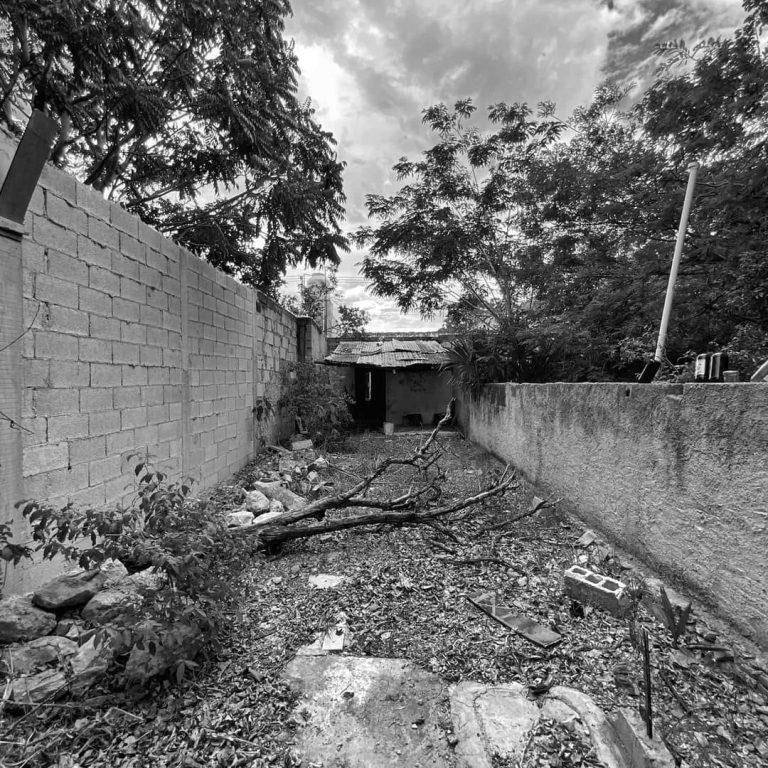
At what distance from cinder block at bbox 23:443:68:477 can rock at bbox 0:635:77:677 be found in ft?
2.73

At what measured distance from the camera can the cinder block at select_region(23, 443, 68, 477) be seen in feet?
6.76

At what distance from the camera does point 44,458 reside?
2.15 meters

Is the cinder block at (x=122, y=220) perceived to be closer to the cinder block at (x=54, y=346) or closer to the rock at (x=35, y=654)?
the cinder block at (x=54, y=346)

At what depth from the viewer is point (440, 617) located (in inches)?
83.6

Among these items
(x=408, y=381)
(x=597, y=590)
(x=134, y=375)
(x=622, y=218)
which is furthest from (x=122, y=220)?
(x=408, y=381)

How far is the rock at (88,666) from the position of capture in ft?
5.08

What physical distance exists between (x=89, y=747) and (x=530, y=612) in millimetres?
2032

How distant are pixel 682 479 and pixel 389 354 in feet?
26.2

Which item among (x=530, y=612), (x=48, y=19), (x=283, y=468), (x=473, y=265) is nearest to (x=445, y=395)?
(x=473, y=265)

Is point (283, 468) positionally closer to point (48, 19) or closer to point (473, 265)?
point (48, 19)

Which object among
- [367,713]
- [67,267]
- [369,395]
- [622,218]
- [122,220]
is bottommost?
[367,713]

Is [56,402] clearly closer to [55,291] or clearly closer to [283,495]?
[55,291]

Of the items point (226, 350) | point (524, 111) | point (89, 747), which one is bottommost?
point (89, 747)

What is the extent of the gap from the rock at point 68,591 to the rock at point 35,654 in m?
0.18
